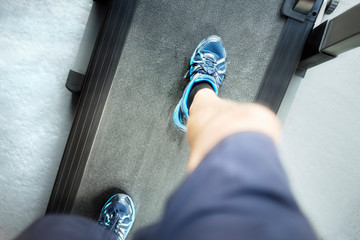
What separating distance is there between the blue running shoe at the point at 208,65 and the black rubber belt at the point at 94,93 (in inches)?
11.5

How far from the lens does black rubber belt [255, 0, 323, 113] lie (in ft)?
3.39

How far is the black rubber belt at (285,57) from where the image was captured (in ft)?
3.39

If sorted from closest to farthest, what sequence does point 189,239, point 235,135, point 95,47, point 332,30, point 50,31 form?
point 189,239 < point 235,135 < point 332,30 < point 95,47 < point 50,31

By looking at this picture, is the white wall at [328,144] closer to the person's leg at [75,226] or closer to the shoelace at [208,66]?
the shoelace at [208,66]

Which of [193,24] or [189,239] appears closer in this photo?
[189,239]

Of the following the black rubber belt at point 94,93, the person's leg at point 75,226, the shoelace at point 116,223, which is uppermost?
the black rubber belt at point 94,93

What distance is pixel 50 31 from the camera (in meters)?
1.14

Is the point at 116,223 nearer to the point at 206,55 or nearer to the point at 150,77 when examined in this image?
the point at 150,77

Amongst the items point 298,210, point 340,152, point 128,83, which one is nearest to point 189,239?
point 298,210

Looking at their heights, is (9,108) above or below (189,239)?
below

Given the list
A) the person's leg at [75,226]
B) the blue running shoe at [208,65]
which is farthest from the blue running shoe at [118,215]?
the blue running shoe at [208,65]

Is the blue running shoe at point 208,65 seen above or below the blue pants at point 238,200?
above

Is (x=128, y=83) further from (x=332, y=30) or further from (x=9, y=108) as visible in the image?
(x=332, y=30)

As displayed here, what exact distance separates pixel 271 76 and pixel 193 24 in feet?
1.25
